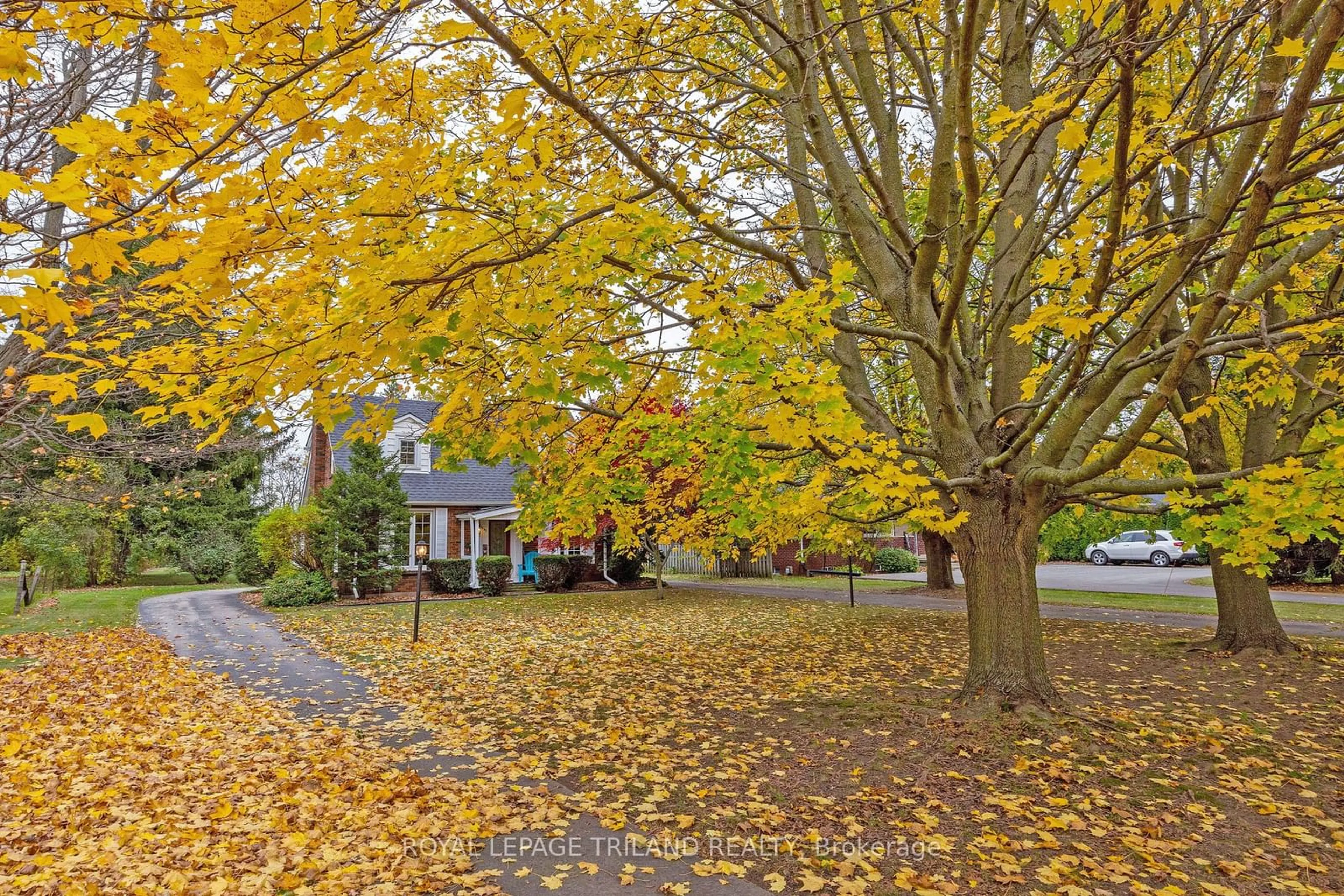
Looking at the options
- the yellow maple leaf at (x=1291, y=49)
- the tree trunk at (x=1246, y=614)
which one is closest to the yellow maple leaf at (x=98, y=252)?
the yellow maple leaf at (x=1291, y=49)

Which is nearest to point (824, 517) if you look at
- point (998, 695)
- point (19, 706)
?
point (998, 695)

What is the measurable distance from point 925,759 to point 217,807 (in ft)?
15.7

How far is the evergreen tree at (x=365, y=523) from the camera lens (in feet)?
59.2

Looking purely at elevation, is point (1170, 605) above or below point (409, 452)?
below

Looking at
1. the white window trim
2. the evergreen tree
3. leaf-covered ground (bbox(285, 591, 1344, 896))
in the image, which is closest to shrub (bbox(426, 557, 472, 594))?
the white window trim

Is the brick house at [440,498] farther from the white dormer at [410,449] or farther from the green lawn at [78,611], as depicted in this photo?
the green lawn at [78,611]

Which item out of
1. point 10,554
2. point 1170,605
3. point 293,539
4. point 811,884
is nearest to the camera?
point 811,884

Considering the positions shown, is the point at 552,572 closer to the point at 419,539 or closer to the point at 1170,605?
the point at 419,539

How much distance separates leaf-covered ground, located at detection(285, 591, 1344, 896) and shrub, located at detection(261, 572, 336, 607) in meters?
8.55

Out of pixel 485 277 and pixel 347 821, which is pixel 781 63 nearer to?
pixel 485 277

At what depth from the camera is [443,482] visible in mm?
23344

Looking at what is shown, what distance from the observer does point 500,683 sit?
8109mm

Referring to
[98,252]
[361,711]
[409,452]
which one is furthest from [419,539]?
[98,252]

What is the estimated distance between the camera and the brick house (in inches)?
877
